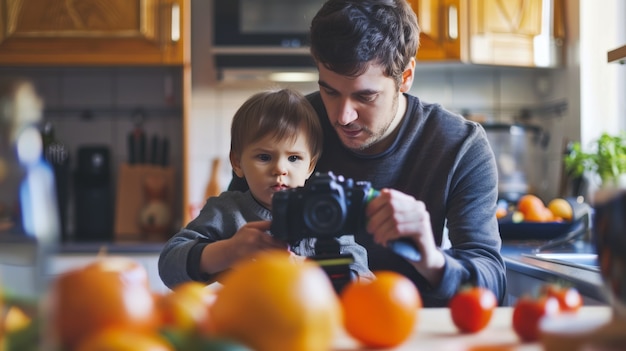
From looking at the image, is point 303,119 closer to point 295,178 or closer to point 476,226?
point 295,178

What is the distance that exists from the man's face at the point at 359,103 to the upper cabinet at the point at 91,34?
151cm

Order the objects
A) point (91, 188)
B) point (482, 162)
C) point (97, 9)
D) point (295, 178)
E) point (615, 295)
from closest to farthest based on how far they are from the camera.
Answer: point (615, 295), point (295, 178), point (482, 162), point (97, 9), point (91, 188)

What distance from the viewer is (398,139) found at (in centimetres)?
162

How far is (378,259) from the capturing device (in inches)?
61.8

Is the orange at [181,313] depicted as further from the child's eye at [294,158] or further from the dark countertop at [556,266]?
the child's eye at [294,158]

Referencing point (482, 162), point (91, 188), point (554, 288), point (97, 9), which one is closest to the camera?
point (554, 288)

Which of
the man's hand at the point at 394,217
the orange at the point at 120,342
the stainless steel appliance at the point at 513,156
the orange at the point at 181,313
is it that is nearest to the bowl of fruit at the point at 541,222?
the stainless steel appliance at the point at 513,156

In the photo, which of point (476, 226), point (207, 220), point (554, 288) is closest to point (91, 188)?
point (207, 220)

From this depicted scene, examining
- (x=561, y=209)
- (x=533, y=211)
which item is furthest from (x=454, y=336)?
(x=561, y=209)

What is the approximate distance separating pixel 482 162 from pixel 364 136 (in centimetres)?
26

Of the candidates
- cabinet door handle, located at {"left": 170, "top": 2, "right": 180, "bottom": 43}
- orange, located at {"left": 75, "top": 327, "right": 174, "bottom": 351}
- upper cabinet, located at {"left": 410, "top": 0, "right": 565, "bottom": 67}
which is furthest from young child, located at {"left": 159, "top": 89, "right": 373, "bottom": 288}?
upper cabinet, located at {"left": 410, "top": 0, "right": 565, "bottom": 67}

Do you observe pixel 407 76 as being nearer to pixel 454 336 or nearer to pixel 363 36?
pixel 363 36

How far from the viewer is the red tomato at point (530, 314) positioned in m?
0.75

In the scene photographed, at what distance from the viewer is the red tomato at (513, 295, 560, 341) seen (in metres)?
0.75
